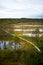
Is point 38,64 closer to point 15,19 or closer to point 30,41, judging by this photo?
point 30,41

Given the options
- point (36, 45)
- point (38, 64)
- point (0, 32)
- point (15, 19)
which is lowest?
point (38, 64)

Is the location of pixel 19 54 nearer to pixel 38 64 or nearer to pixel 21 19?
pixel 38 64

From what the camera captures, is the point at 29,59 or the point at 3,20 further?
the point at 3,20

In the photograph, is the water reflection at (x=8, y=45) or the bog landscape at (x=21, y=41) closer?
the bog landscape at (x=21, y=41)

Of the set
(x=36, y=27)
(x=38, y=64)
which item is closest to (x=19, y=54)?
(x=38, y=64)

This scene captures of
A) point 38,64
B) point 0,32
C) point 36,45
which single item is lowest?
point 38,64

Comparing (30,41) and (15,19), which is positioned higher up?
(15,19)

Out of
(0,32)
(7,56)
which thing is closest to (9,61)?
(7,56)

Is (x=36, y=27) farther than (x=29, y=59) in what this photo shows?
Yes

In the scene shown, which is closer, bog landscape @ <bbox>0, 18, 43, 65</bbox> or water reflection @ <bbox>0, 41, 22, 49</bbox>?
bog landscape @ <bbox>0, 18, 43, 65</bbox>
